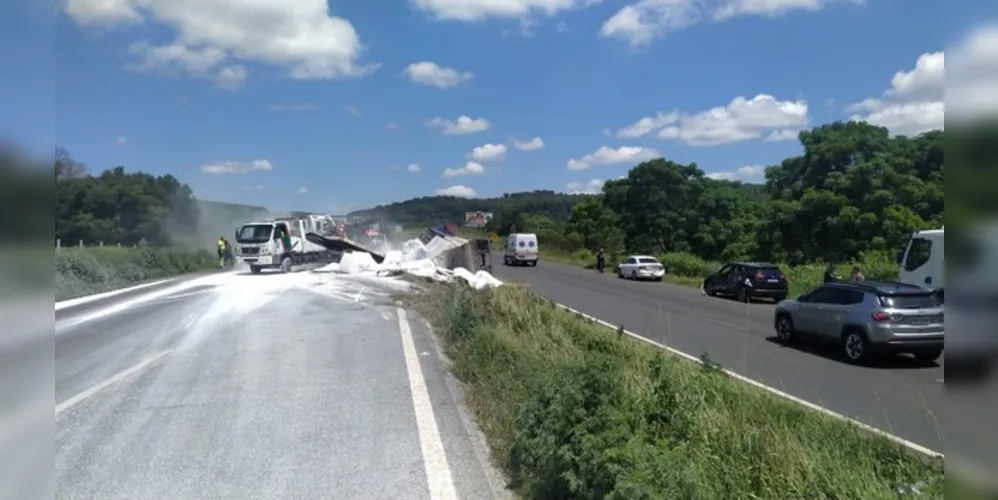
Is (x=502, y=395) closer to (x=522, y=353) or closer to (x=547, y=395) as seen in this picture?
(x=522, y=353)

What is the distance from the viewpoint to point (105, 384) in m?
10.3

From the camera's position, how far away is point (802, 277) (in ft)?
123

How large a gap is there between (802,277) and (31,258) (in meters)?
38.7

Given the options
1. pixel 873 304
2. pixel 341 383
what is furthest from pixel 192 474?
pixel 873 304

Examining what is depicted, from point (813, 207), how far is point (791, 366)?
3000 cm

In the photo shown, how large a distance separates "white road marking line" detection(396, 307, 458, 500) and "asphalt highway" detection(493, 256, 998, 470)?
11.5 feet

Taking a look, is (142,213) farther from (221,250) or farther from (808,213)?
(808,213)

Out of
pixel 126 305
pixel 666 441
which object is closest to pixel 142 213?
pixel 126 305

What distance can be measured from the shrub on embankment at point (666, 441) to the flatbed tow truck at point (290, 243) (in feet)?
89.4

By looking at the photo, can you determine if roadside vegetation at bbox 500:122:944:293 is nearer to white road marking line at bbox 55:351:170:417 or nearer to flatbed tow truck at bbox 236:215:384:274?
white road marking line at bbox 55:351:170:417

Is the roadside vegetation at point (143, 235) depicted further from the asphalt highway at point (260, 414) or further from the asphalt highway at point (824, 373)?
the asphalt highway at point (824, 373)

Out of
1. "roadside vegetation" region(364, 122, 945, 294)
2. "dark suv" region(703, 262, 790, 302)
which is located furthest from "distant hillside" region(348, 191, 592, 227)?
"dark suv" region(703, 262, 790, 302)

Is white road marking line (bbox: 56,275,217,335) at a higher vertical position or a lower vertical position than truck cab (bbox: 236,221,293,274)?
lower

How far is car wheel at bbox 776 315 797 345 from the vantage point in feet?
61.1
